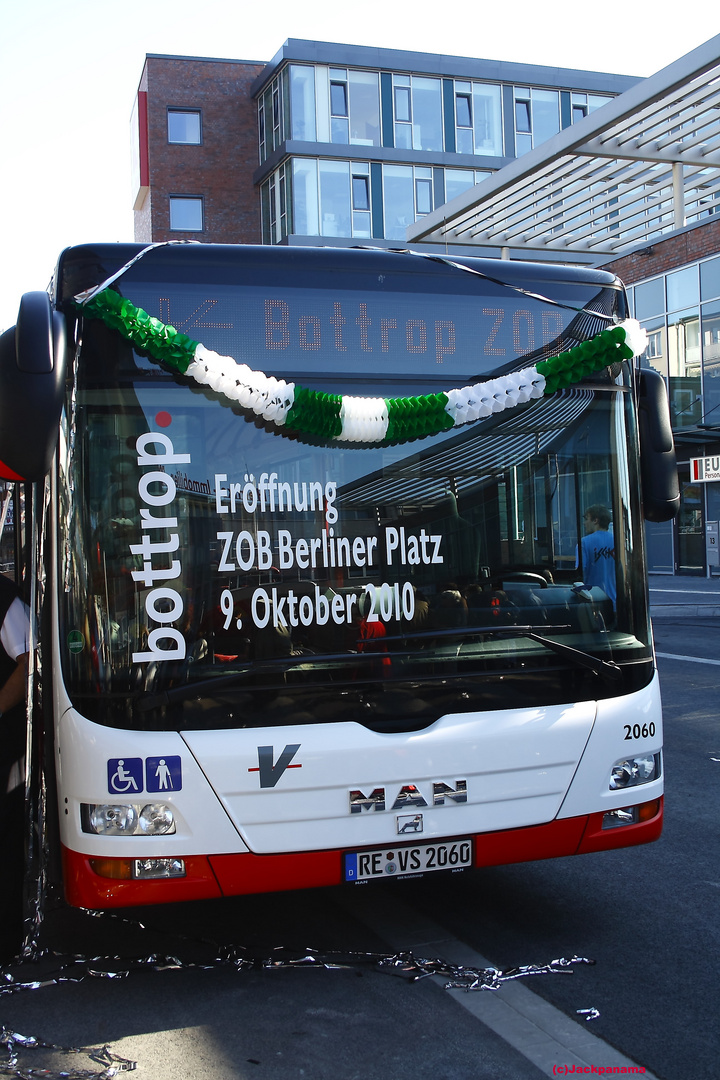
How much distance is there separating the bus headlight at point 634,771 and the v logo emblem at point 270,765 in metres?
1.37

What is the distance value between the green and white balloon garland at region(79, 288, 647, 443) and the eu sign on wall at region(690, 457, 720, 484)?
21903 millimetres

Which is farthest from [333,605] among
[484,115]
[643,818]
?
[484,115]

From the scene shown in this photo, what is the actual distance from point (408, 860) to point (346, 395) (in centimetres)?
179

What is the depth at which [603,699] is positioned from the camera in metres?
4.17

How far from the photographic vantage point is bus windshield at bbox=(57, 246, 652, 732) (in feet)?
12.3

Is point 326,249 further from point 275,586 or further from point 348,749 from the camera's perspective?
point 348,749

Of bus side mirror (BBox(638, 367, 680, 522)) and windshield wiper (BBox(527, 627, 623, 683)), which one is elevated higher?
bus side mirror (BBox(638, 367, 680, 522))

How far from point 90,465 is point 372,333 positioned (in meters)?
1.22

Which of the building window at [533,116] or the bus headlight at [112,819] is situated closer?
the bus headlight at [112,819]

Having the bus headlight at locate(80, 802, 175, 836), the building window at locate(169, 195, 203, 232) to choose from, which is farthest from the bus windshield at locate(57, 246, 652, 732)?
the building window at locate(169, 195, 203, 232)

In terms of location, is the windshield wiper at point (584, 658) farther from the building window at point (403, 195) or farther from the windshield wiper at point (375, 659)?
the building window at point (403, 195)

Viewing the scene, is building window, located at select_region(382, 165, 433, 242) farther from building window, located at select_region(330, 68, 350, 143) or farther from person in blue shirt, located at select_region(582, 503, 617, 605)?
person in blue shirt, located at select_region(582, 503, 617, 605)

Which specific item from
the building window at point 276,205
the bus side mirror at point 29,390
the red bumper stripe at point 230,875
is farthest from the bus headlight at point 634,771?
the building window at point 276,205

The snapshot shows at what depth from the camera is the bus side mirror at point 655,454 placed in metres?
4.41
